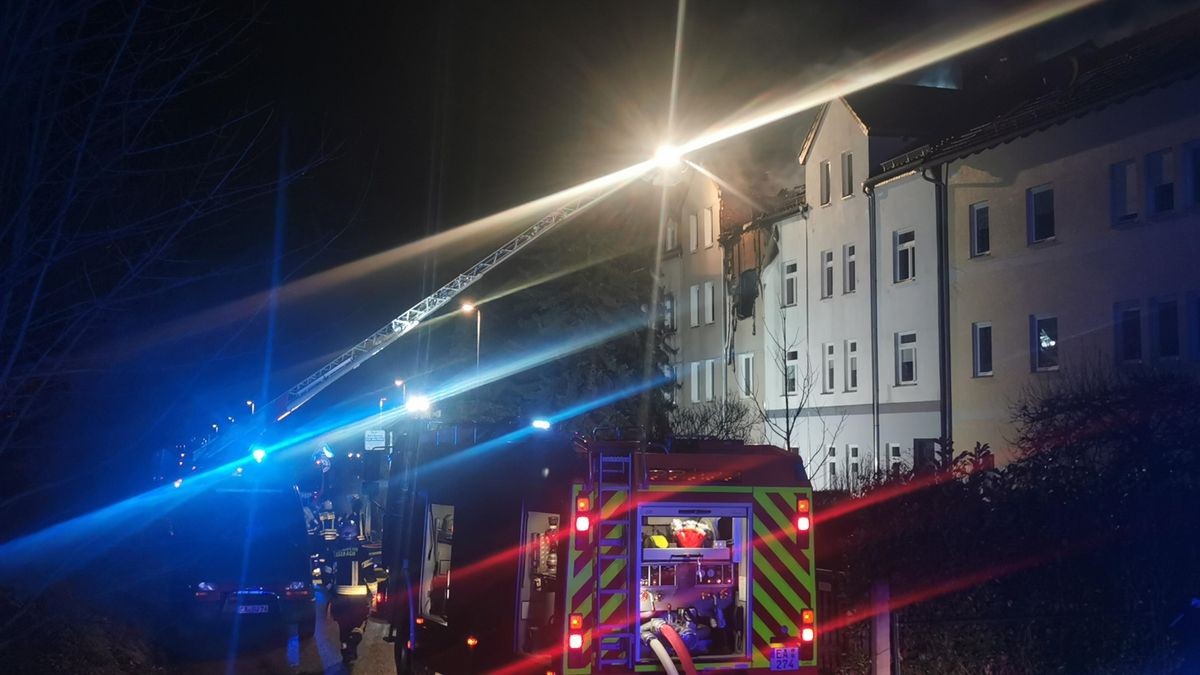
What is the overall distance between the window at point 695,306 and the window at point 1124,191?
16.5m

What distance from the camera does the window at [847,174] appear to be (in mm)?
26375

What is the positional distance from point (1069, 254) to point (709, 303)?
48.5 ft

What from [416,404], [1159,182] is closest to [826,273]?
[1159,182]

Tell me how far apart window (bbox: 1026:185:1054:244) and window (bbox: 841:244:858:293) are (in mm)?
5545

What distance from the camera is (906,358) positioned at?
79.5 ft

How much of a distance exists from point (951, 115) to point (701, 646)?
20413 mm

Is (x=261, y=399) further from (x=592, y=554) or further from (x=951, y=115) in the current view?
(x=951, y=115)

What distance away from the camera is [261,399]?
806 inches

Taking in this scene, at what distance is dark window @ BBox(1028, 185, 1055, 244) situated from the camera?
20312 millimetres

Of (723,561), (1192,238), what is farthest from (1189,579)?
(1192,238)

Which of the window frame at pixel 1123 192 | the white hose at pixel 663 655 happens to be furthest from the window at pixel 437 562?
the window frame at pixel 1123 192

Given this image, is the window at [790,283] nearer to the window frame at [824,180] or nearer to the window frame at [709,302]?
the window frame at [824,180]

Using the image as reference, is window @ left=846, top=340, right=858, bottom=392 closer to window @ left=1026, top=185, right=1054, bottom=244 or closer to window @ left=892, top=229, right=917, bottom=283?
window @ left=892, top=229, right=917, bottom=283

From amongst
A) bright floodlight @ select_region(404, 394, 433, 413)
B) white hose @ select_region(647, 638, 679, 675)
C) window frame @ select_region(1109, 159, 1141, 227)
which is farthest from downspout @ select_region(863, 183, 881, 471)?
white hose @ select_region(647, 638, 679, 675)
